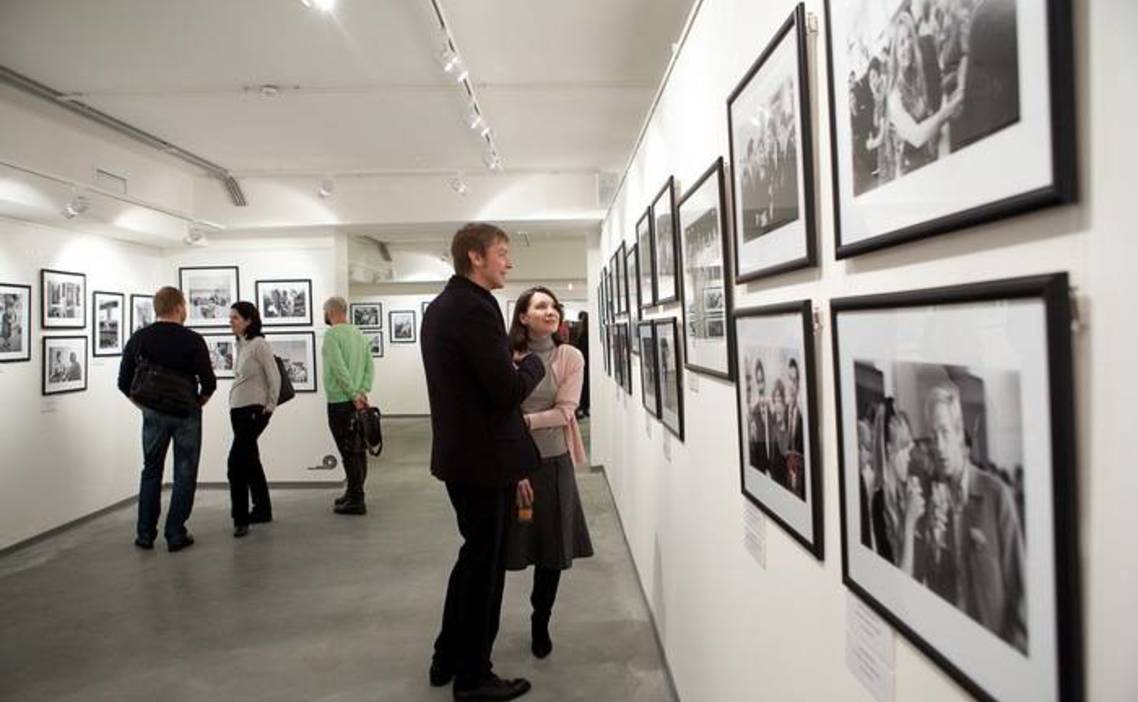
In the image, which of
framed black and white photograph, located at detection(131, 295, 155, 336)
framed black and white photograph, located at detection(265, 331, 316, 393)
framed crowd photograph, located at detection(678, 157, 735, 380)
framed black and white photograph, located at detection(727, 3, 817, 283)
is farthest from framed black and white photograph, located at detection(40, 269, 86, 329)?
framed black and white photograph, located at detection(727, 3, 817, 283)

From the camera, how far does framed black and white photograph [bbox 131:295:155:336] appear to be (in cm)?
622

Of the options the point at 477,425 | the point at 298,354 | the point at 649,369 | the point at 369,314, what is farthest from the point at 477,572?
the point at 369,314

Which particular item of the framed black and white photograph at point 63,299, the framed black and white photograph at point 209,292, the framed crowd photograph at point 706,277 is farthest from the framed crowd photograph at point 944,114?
the framed black and white photograph at point 209,292

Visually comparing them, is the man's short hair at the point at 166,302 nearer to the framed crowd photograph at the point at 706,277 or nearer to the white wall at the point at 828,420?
the white wall at the point at 828,420

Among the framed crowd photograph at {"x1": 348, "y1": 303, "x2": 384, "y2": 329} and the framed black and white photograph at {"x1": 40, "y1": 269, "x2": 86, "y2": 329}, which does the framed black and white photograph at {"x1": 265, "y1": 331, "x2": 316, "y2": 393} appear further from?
the framed crowd photograph at {"x1": 348, "y1": 303, "x2": 384, "y2": 329}

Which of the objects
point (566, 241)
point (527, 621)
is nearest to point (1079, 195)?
point (527, 621)

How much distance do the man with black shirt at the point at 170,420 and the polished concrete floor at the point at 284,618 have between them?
247mm

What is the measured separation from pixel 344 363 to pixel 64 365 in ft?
7.46

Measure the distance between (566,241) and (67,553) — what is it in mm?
7710

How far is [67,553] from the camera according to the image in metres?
4.69

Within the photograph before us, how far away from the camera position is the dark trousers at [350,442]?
18.4 feet

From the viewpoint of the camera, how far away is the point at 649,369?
3062 millimetres

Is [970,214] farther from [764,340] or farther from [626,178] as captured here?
[626,178]

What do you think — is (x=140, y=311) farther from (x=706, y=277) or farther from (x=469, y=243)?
(x=706, y=277)
